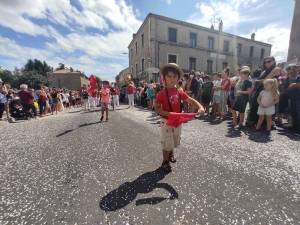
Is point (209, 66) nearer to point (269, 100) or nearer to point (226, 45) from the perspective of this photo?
point (226, 45)

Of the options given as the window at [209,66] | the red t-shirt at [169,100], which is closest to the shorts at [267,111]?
the red t-shirt at [169,100]

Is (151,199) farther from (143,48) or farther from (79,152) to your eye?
(143,48)

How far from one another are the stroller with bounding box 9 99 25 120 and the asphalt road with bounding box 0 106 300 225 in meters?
6.04

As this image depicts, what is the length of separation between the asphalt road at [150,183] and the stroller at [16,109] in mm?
6038

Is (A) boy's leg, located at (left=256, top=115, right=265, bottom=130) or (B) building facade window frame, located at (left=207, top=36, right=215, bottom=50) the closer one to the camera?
(A) boy's leg, located at (left=256, top=115, right=265, bottom=130)

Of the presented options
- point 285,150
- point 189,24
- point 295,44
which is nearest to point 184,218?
point 285,150

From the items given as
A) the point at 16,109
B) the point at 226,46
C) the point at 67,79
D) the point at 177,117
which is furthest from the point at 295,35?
the point at 67,79

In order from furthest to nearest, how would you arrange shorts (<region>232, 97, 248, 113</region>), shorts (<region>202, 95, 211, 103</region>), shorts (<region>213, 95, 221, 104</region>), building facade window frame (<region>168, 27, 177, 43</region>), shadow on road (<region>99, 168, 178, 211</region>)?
building facade window frame (<region>168, 27, 177, 43</region>), shorts (<region>202, 95, 211, 103</region>), shorts (<region>213, 95, 221, 104</region>), shorts (<region>232, 97, 248, 113</region>), shadow on road (<region>99, 168, 178, 211</region>)

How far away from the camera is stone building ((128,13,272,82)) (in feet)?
69.1

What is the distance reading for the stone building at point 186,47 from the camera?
21062 millimetres

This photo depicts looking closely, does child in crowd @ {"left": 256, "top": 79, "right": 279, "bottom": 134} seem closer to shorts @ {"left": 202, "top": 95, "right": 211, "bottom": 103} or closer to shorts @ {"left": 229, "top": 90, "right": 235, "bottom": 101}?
shorts @ {"left": 229, "top": 90, "right": 235, "bottom": 101}

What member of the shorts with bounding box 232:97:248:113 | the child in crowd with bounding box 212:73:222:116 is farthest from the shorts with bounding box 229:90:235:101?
the shorts with bounding box 232:97:248:113

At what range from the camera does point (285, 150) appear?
9.68ft

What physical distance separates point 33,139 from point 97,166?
2.88 metres
